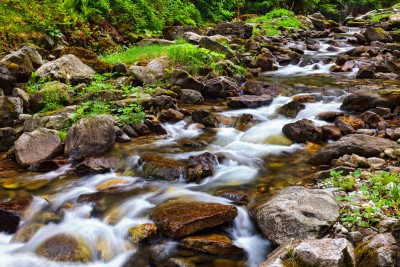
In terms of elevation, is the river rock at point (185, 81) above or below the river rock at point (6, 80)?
below

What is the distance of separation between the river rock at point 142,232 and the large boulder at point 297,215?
116cm

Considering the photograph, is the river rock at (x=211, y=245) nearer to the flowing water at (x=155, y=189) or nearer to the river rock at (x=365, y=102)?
the flowing water at (x=155, y=189)

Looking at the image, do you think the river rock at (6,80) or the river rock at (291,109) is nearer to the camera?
the river rock at (6,80)

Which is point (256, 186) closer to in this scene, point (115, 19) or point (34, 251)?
point (34, 251)

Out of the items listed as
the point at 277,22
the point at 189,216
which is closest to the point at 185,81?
the point at 189,216

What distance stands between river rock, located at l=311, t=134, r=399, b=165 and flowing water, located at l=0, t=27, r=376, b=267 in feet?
0.87

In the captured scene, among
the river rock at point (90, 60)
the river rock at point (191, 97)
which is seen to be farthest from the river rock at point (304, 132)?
the river rock at point (90, 60)

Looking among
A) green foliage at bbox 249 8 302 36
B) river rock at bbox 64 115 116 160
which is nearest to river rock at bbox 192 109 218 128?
river rock at bbox 64 115 116 160

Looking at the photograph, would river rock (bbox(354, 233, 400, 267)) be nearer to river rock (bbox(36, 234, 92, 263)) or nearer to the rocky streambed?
the rocky streambed

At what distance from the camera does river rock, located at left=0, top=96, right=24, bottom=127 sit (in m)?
6.88

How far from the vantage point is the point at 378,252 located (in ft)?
9.23

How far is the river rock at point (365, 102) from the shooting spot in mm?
7627

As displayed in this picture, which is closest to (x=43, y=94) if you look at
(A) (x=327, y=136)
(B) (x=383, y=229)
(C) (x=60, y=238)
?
(C) (x=60, y=238)

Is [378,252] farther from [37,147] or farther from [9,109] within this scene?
[9,109]
